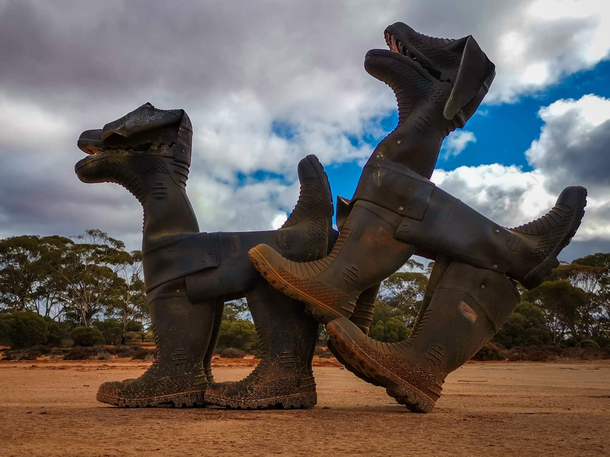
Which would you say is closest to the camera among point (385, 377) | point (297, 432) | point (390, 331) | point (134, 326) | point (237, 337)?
point (297, 432)

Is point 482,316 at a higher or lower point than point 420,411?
higher

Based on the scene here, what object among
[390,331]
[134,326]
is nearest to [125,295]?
[134,326]

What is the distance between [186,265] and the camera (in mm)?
3256

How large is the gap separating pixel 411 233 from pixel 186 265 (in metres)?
1.26

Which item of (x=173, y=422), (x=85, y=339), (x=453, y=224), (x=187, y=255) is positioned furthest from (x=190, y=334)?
(x=85, y=339)

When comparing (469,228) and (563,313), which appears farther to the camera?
(563,313)

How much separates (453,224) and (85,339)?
21.1m

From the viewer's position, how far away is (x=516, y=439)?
2062mm

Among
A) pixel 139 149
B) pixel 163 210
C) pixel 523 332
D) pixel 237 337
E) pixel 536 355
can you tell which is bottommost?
pixel 536 355

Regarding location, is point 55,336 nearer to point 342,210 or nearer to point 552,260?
point 342,210

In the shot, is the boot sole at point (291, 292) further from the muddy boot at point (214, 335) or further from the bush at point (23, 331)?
the bush at point (23, 331)

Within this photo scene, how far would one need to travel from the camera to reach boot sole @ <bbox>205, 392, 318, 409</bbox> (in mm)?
2992

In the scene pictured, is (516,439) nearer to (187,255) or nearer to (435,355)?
(435,355)

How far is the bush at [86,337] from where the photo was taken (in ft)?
71.2
